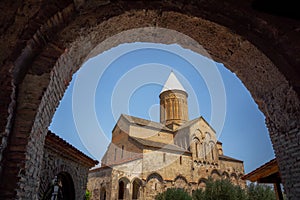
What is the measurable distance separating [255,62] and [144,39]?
1.99 meters

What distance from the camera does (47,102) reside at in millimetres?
2674

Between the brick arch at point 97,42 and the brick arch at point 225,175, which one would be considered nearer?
the brick arch at point 97,42

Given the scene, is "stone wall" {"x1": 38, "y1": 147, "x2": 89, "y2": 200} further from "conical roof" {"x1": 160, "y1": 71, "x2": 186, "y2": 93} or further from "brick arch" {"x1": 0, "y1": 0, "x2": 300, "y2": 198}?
"conical roof" {"x1": 160, "y1": 71, "x2": 186, "y2": 93}

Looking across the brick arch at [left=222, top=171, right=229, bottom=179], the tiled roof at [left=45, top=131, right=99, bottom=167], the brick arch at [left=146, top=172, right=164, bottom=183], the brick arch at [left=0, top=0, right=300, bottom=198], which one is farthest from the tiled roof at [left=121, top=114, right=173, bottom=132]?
the brick arch at [left=0, top=0, right=300, bottom=198]

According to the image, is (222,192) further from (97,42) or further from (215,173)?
(97,42)

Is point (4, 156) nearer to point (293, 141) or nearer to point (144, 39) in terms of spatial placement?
point (144, 39)

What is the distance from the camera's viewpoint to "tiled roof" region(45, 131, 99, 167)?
4619 millimetres

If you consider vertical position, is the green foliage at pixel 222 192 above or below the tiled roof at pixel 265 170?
below

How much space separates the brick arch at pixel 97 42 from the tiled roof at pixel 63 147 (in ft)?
6.39

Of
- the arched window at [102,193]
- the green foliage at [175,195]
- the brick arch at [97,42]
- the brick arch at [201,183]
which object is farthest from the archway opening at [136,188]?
the brick arch at [97,42]

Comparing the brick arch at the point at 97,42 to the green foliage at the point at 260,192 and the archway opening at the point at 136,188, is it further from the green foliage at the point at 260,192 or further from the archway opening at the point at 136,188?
the archway opening at the point at 136,188

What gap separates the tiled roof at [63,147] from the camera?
4619 millimetres

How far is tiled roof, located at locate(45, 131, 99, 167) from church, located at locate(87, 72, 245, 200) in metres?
10.0

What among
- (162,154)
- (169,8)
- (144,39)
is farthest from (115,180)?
(169,8)
